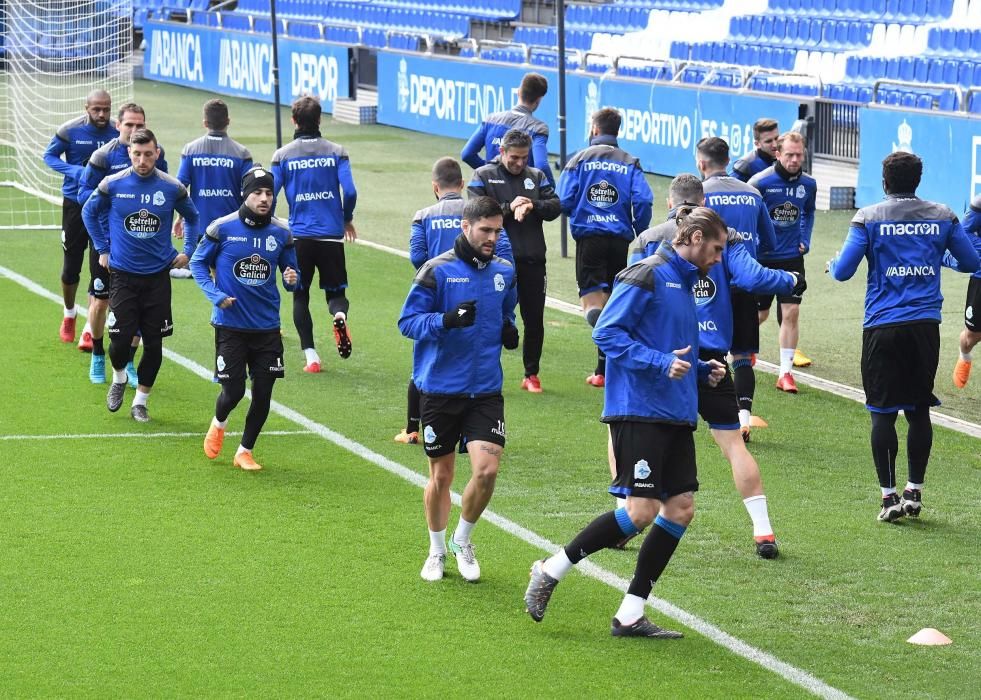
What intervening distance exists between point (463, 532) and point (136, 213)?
429 cm

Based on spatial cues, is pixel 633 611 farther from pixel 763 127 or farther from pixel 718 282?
pixel 763 127

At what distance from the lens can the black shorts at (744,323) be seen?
10164mm

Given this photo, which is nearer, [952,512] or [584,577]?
Answer: [584,577]

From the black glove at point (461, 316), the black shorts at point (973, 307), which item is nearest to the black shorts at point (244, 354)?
the black glove at point (461, 316)

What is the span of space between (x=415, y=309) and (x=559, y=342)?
646 centimetres

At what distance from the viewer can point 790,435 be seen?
10.8 m

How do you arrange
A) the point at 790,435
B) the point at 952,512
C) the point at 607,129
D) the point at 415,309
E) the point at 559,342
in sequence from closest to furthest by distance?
the point at 415,309, the point at 952,512, the point at 790,435, the point at 607,129, the point at 559,342

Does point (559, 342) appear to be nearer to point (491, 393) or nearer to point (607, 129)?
point (607, 129)

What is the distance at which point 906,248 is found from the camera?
336 inches

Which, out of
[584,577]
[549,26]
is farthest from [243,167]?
[549,26]

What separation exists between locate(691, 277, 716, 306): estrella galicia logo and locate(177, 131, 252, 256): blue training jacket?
198 inches

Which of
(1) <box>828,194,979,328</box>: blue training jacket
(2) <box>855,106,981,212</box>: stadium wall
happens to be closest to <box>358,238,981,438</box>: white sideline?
(1) <box>828,194,979,328</box>: blue training jacket

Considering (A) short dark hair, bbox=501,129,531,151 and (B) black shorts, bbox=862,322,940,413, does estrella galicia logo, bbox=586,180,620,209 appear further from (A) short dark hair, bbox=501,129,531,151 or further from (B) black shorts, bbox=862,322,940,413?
(B) black shorts, bbox=862,322,940,413

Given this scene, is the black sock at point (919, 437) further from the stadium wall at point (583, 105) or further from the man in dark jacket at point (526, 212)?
the stadium wall at point (583, 105)
